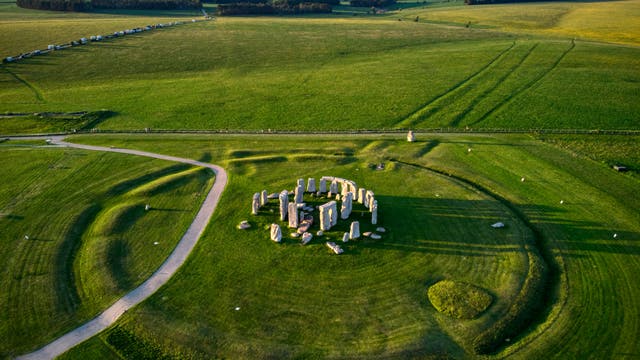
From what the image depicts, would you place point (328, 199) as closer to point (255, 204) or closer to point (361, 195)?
point (361, 195)

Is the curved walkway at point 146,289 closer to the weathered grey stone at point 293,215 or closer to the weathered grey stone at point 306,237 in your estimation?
the weathered grey stone at point 293,215

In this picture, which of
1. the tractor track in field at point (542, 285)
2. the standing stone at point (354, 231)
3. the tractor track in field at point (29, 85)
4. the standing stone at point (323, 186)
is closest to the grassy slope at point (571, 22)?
the tractor track in field at point (542, 285)

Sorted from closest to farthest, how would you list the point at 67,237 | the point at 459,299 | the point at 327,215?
1. the point at 459,299
2. the point at 67,237
3. the point at 327,215

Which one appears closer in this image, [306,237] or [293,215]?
[306,237]

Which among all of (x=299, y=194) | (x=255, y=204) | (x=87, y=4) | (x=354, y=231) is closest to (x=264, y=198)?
(x=255, y=204)

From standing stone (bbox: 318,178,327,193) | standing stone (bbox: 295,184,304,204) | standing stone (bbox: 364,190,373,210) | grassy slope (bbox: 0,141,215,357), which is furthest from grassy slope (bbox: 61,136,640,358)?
standing stone (bbox: 318,178,327,193)

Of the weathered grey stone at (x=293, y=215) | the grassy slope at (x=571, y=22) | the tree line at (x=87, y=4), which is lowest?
the weathered grey stone at (x=293, y=215)

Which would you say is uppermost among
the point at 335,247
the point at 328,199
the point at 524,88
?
the point at 524,88
